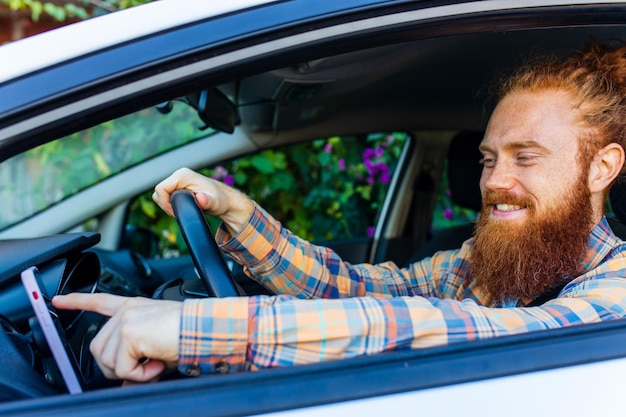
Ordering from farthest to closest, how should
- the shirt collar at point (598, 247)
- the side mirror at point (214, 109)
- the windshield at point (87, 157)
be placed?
1. the windshield at point (87, 157)
2. the side mirror at point (214, 109)
3. the shirt collar at point (598, 247)

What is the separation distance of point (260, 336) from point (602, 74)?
1.29m

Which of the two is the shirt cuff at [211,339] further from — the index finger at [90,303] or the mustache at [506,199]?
the mustache at [506,199]

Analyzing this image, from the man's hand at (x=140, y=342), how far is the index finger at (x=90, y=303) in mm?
58

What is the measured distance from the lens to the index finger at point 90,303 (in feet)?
3.86

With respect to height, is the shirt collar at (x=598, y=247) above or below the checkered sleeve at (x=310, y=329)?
above

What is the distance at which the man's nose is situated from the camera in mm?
1743

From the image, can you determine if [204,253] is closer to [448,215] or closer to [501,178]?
[501,178]

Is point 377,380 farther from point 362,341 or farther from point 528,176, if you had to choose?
point 528,176

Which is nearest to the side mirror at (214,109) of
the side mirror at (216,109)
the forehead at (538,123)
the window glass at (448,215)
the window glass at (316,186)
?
the side mirror at (216,109)

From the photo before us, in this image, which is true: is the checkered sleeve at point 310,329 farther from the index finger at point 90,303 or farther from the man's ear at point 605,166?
the man's ear at point 605,166

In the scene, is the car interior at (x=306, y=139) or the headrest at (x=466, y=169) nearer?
the car interior at (x=306, y=139)

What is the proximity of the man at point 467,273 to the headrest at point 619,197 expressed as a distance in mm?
114

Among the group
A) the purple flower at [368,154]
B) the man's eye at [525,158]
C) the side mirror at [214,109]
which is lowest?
the man's eye at [525,158]

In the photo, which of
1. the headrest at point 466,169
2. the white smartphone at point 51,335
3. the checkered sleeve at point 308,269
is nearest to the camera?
the white smartphone at point 51,335
